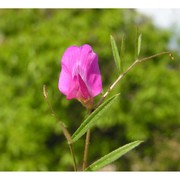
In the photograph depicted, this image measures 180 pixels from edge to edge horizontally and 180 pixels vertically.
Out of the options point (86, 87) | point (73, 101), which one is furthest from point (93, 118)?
point (73, 101)

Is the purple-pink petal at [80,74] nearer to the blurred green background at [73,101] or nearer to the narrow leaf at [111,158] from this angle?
the narrow leaf at [111,158]

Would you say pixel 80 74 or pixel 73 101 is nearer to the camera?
pixel 80 74

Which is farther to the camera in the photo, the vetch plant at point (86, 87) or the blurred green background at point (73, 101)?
the blurred green background at point (73, 101)

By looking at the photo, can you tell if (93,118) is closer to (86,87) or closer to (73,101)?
(86,87)

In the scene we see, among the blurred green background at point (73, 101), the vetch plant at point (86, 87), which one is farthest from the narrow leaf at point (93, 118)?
the blurred green background at point (73, 101)

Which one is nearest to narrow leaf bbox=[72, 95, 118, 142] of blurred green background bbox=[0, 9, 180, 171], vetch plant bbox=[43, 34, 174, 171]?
vetch plant bbox=[43, 34, 174, 171]

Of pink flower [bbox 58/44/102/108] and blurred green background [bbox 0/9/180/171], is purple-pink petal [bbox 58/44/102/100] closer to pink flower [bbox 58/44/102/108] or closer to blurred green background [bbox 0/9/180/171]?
pink flower [bbox 58/44/102/108]

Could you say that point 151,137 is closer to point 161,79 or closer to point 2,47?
point 161,79
